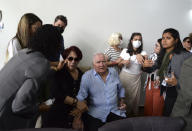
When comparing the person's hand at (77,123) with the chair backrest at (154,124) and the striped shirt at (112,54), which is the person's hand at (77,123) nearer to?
the chair backrest at (154,124)

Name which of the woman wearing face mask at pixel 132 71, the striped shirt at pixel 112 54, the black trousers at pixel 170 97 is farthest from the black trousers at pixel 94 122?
the striped shirt at pixel 112 54

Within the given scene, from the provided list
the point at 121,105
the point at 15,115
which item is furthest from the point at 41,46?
the point at 121,105

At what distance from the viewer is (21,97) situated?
108 centimetres

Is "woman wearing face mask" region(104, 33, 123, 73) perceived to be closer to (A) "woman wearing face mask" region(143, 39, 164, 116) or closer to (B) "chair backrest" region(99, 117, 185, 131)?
(A) "woman wearing face mask" region(143, 39, 164, 116)

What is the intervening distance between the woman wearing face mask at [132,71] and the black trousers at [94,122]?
0.86m

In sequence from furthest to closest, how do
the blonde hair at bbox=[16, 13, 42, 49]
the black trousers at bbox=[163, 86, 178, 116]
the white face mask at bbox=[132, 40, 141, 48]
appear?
the white face mask at bbox=[132, 40, 141, 48] → the black trousers at bbox=[163, 86, 178, 116] → the blonde hair at bbox=[16, 13, 42, 49]

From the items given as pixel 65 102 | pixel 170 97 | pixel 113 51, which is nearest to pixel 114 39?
pixel 113 51

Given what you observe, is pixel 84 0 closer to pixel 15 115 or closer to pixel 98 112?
pixel 98 112

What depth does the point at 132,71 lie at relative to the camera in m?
2.74

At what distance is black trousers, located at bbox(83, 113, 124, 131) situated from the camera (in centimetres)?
189

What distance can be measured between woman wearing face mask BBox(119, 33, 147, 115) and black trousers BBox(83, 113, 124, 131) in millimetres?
859

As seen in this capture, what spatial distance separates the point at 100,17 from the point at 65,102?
1.72 meters

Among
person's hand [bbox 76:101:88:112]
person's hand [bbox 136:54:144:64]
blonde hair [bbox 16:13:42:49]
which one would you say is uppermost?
blonde hair [bbox 16:13:42:49]

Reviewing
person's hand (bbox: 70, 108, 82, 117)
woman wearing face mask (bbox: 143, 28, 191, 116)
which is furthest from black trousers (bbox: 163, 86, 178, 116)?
person's hand (bbox: 70, 108, 82, 117)
